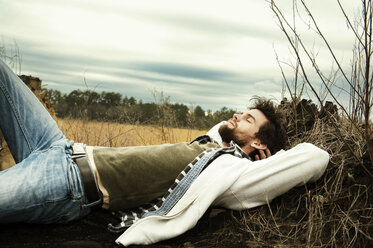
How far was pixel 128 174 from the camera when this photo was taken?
282 centimetres

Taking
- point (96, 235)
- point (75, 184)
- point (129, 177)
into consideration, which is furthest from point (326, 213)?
point (75, 184)

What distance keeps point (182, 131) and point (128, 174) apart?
4076 millimetres

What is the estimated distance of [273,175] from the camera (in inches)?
111

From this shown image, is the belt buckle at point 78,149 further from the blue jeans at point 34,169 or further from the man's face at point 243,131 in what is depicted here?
the man's face at point 243,131

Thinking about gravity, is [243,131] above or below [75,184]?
above

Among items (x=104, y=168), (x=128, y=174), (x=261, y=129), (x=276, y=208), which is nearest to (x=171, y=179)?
(x=128, y=174)

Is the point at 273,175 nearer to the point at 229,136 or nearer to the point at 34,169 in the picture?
the point at 229,136

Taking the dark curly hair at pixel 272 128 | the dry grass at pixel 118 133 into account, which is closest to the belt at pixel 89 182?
the dark curly hair at pixel 272 128

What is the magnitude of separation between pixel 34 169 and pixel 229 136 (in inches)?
76.2

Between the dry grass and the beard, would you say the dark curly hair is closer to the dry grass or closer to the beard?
the beard

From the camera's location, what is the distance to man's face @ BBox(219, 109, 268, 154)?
363 centimetres

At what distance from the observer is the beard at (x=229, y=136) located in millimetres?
3627

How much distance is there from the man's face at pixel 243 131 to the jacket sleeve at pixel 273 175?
74 cm

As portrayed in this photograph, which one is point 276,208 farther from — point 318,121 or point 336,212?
point 318,121
